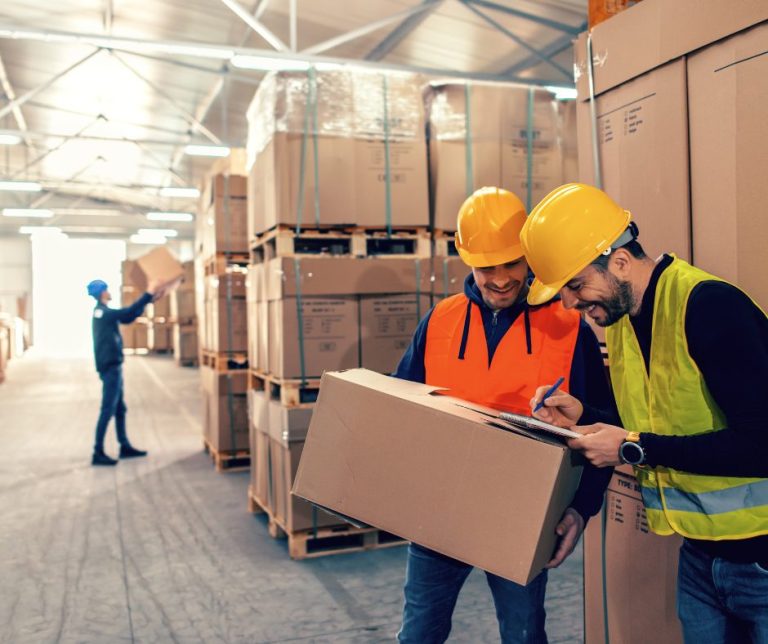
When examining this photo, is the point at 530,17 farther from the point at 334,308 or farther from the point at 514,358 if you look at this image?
the point at 514,358

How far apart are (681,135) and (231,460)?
18.2ft

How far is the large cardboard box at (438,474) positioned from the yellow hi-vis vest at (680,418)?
210 millimetres

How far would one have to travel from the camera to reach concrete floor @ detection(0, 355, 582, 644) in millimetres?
3268

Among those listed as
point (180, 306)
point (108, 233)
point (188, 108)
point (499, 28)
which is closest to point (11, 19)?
point (188, 108)

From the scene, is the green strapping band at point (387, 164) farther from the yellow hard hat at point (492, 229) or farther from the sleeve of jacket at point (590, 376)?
the sleeve of jacket at point (590, 376)

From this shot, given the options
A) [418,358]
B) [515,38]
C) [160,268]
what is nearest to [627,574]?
[418,358]

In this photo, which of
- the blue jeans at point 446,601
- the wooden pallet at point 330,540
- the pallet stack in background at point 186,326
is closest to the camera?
the blue jeans at point 446,601

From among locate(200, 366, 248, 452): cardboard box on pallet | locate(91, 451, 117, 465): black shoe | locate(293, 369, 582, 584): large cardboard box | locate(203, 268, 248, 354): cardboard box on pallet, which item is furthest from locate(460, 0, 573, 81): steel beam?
locate(293, 369, 582, 584): large cardboard box

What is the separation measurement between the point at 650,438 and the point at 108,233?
2638 cm

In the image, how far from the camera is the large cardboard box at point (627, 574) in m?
1.89

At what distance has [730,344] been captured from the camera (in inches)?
52.6

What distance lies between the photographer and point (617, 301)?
1.55 m

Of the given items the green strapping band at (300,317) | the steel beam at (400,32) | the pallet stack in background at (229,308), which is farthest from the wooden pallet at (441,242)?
the steel beam at (400,32)

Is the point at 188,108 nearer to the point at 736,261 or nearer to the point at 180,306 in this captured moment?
the point at 180,306
